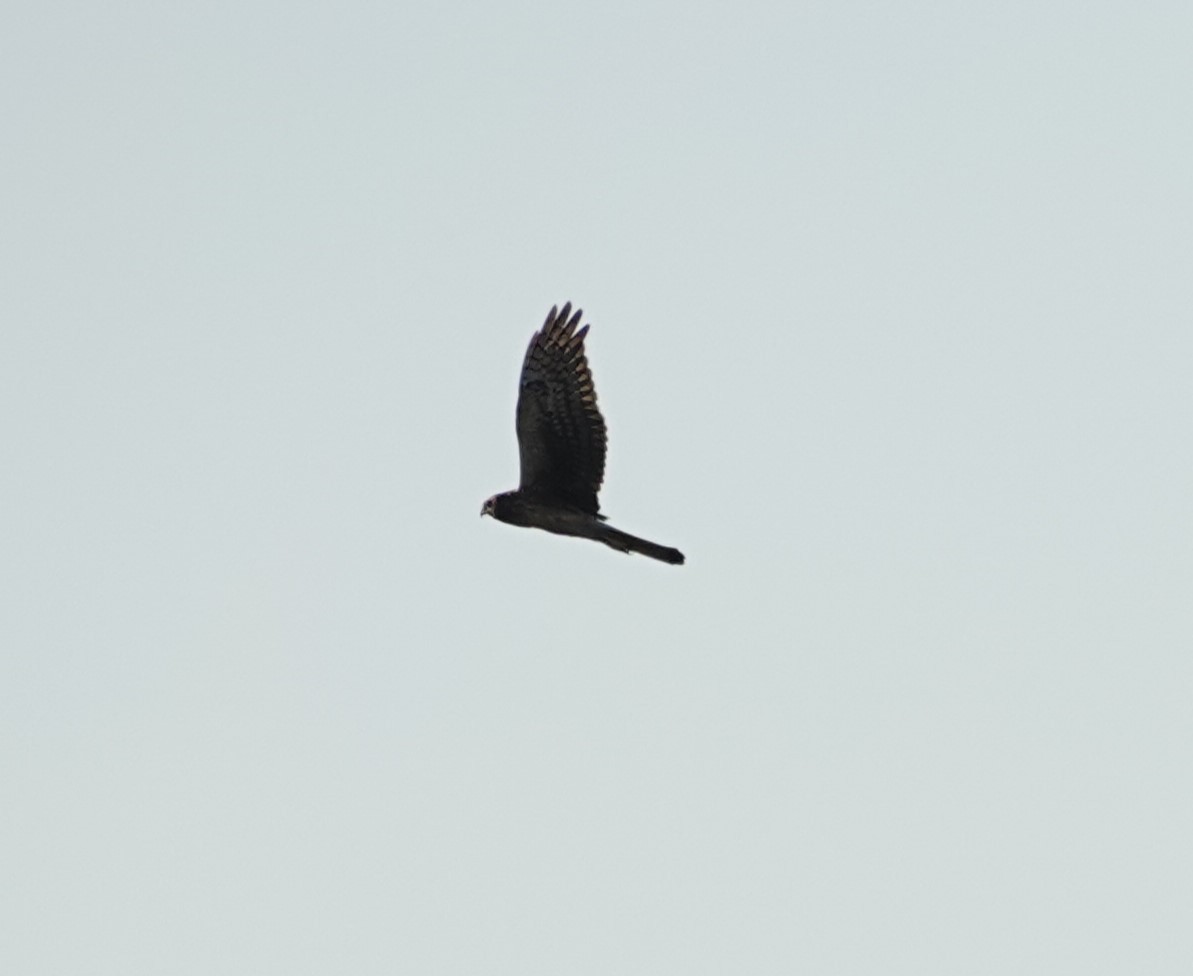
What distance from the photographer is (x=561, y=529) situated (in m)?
15.4

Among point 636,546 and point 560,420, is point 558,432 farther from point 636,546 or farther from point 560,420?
point 636,546

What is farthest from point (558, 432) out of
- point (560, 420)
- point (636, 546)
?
point (636, 546)

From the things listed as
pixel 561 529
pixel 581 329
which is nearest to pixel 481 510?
pixel 561 529

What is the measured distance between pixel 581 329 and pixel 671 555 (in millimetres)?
3208

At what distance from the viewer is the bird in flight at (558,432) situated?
15375 mm

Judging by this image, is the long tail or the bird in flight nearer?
the long tail

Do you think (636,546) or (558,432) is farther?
(558,432)

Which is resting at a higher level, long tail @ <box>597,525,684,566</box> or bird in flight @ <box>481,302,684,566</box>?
bird in flight @ <box>481,302,684,566</box>

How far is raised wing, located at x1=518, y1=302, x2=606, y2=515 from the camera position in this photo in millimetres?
15375

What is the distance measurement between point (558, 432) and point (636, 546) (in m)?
1.85

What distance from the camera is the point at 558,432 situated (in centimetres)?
1548

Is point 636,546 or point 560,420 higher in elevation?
point 560,420

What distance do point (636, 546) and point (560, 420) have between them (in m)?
1.94

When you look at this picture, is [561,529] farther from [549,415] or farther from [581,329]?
[581,329]
